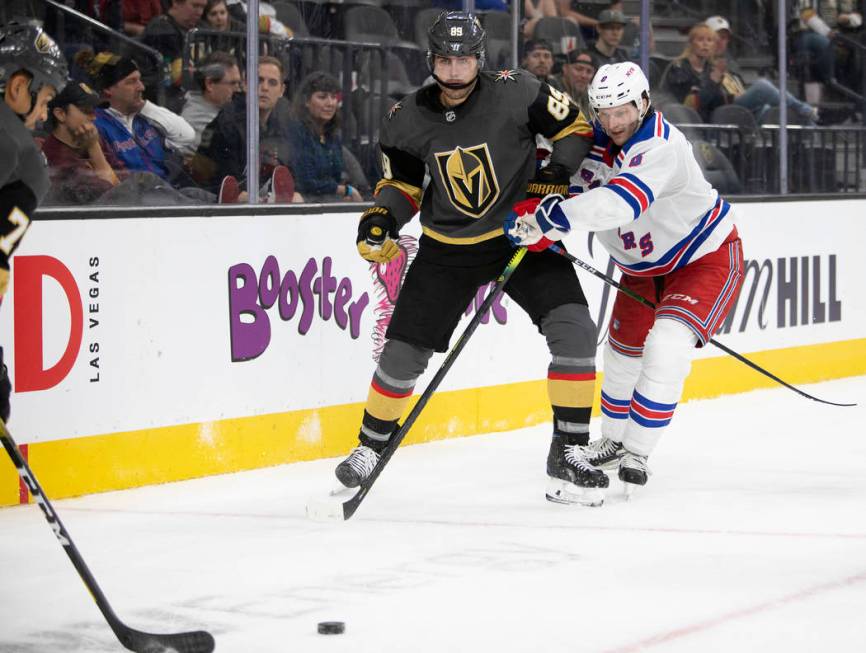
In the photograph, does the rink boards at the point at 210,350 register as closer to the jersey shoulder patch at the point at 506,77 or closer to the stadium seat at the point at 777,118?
the jersey shoulder patch at the point at 506,77

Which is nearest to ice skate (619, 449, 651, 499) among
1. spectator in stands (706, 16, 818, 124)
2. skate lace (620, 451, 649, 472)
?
skate lace (620, 451, 649, 472)

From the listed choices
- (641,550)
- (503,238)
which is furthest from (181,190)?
(641,550)

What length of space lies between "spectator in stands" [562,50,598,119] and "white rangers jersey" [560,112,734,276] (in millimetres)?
1675

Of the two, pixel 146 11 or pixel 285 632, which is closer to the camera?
pixel 285 632

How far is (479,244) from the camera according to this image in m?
4.51

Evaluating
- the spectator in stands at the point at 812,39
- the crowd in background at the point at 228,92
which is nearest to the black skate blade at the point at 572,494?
the crowd in background at the point at 228,92

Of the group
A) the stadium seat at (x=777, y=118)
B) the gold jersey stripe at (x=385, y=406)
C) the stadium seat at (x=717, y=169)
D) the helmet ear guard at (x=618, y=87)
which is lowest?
the gold jersey stripe at (x=385, y=406)

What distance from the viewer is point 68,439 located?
4.48 metres

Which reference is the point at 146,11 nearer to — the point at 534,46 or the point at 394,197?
the point at 394,197

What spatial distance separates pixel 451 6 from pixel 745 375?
215 cm

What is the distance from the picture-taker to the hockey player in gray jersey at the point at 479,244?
4402mm

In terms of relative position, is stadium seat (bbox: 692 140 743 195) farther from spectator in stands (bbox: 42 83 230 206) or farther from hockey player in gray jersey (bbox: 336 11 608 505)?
spectator in stands (bbox: 42 83 230 206)

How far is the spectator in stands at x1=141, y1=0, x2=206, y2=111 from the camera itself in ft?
15.8

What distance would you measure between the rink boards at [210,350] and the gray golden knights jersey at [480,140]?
76 centimetres
